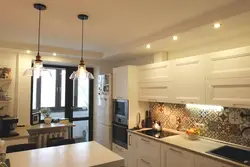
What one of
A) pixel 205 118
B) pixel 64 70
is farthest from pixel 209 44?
pixel 64 70

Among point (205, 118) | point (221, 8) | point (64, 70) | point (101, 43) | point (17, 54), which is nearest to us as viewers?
point (221, 8)

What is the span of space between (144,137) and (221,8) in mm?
2114

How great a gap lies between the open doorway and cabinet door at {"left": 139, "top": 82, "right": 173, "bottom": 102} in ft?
6.06

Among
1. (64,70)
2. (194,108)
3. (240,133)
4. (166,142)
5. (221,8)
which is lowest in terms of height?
(166,142)

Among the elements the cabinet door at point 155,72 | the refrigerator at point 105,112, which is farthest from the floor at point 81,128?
the cabinet door at point 155,72

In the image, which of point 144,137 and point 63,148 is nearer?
point 63,148

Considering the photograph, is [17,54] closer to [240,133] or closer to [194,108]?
[194,108]

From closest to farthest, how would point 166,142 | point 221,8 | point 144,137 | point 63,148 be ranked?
point 221,8, point 63,148, point 166,142, point 144,137

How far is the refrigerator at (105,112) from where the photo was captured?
3949 mm

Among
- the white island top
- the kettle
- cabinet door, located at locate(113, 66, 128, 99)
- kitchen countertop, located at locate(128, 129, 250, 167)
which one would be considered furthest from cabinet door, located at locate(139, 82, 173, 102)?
the white island top

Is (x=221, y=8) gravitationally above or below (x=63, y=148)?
above

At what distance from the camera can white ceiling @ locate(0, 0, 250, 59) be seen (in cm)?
182

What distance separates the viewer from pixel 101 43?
3.38m

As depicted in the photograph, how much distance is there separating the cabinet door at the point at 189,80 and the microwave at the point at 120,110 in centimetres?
105
